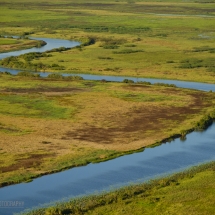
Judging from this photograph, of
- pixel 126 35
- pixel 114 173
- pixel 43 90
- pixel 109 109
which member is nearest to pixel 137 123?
pixel 109 109

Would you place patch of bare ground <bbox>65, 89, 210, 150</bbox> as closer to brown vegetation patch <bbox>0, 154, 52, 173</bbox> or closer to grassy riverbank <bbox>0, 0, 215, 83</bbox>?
brown vegetation patch <bbox>0, 154, 52, 173</bbox>

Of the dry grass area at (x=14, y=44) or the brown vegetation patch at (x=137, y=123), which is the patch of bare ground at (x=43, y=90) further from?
the dry grass area at (x=14, y=44)

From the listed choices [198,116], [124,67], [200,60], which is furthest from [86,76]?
[198,116]

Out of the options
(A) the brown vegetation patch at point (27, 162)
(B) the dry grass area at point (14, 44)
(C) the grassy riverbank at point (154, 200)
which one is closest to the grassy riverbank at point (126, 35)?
(B) the dry grass area at point (14, 44)

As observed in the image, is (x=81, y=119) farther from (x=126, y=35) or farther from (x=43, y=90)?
(x=126, y=35)

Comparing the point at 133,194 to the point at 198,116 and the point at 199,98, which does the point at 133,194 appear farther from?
the point at 199,98
